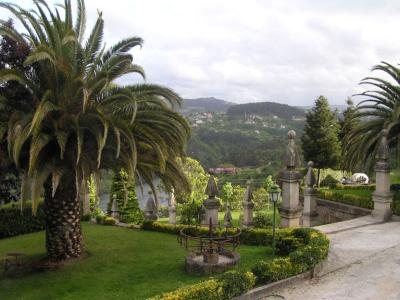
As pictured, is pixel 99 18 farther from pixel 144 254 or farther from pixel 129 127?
pixel 144 254

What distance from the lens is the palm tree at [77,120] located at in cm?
1080

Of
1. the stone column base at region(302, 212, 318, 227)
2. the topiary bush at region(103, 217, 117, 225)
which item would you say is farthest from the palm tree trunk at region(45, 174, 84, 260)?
the stone column base at region(302, 212, 318, 227)

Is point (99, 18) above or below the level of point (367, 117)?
above

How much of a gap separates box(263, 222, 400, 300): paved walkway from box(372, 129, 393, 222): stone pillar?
255cm

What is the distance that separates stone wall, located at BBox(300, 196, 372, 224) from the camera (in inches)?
754

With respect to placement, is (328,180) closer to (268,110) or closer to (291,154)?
(291,154)

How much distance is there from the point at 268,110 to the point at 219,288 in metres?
178

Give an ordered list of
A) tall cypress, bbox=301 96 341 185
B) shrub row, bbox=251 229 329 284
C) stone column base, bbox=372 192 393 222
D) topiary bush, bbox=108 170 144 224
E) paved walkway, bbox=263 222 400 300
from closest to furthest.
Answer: paved walkway, bbox=263 222 400 300 → shrub row, bbox=251 229 329 284 → stone column base, bbox=372 192 393 222 → topiary bush, bbox=108 170 144 224 → tall cypress, bbox=301 96 341 185

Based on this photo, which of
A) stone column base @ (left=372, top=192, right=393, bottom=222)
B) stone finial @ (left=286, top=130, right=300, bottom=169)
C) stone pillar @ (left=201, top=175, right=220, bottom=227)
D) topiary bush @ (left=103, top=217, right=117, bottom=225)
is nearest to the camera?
stone finial @ (left=286, top=130, right=300, bottom=169)

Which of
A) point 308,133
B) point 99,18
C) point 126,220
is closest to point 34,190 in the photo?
point 99,18

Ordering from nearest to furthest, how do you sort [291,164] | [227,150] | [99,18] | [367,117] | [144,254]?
1. [99,18]
2. [144,254]
3. [291,164]
4. [367,117]
5. [227,150]

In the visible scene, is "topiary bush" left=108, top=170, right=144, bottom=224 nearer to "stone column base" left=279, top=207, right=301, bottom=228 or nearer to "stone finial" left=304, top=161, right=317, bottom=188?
A: "stone finial" left=304, top=161, right=317, bottom=188

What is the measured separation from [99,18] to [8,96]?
10.8 ft

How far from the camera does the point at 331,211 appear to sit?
2130cm
